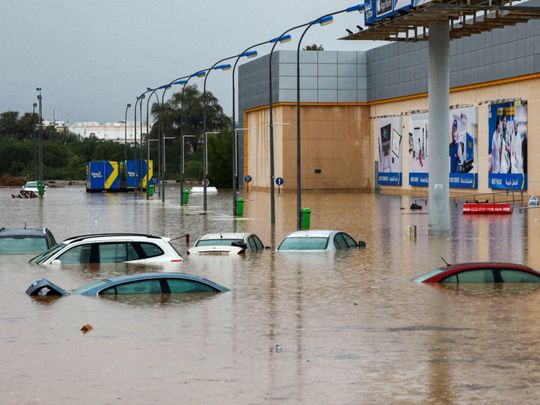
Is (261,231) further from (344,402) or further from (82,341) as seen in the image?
(344,402)

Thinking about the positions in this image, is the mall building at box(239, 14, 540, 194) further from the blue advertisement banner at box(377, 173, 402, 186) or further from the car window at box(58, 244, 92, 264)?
the car window at box(58, 244, 92, 264)

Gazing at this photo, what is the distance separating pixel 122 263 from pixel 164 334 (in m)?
8.42

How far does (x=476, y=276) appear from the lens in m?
26.4

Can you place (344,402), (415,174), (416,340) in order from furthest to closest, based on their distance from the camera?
(415,174) < (416,340) < (344,402)

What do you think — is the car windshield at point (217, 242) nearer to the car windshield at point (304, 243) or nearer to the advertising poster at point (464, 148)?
the car windshield at point (304, 243)

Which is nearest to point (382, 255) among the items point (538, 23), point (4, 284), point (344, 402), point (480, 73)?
point (4, 284)

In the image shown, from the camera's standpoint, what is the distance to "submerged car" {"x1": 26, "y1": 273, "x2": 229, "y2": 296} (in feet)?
78.1

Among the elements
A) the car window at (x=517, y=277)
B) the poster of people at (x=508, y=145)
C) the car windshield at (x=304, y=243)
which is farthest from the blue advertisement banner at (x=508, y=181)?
the car window at (x=517, y=277)

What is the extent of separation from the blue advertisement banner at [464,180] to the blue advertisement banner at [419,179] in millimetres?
4407

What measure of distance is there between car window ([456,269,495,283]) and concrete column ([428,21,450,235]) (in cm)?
1951

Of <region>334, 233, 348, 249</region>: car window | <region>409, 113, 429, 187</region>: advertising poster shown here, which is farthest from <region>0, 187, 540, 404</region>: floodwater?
<region>409, 113, 429, 187</region>: advertising poster

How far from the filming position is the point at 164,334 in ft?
65.2

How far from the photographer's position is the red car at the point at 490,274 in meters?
26.3

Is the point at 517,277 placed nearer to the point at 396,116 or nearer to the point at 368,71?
the point at 396,116
